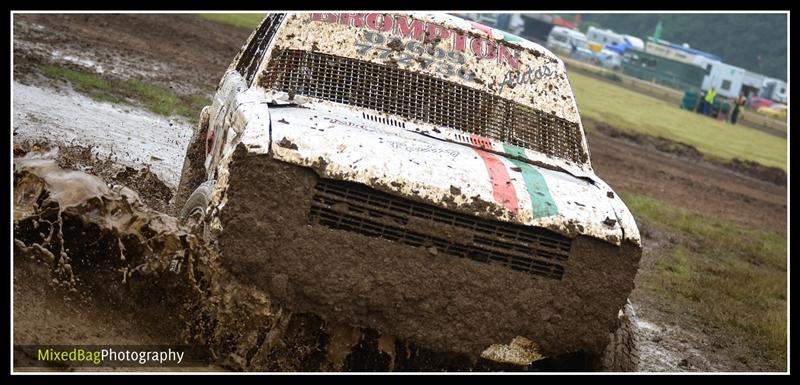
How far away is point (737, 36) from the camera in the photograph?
269 ft

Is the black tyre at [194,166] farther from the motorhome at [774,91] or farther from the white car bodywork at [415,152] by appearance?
the motorhome at [774,91]

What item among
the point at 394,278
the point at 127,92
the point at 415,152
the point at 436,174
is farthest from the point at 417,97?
the point at 127,92

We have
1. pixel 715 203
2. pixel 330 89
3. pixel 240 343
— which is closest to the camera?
pixel 240 343

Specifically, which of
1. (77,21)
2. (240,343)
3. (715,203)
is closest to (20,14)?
(77,21)

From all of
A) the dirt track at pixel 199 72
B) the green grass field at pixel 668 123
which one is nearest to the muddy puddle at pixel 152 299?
the dirt track at pixel 199 72

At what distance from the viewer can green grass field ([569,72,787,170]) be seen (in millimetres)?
28891

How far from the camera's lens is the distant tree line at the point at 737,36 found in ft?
258

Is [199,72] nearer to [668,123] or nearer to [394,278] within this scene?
[394,278]

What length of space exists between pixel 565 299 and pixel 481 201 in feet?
1.96

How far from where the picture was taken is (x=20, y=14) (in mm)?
19438

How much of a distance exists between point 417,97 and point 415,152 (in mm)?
1005

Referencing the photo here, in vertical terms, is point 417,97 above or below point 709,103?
above

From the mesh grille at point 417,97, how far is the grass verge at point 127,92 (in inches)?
287

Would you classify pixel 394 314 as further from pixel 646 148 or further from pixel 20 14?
pixel 646 148
